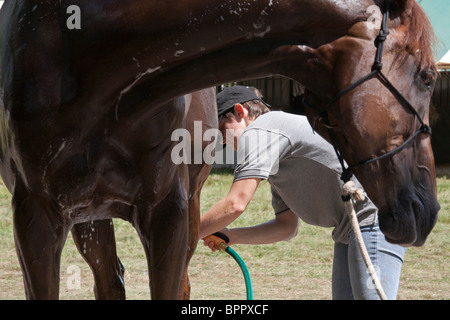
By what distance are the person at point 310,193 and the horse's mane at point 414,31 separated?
3.61ft

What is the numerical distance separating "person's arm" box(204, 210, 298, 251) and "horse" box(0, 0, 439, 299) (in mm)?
1142

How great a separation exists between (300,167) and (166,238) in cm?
97

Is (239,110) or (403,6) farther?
(239,110)

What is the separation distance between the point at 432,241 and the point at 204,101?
14.7 feet

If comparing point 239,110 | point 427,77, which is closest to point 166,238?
point 427,77

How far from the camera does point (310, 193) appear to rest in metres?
3.31

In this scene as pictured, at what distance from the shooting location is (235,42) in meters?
2.13

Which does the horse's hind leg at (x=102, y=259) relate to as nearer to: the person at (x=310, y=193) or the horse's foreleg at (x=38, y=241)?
the person at (x=310, y=193)

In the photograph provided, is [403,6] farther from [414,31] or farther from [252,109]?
[252,109]

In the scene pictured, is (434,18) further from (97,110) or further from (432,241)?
(97,110)

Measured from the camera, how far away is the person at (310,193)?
3.15m

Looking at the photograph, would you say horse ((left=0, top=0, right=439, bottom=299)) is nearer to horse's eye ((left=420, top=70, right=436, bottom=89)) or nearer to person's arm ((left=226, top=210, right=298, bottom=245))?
horse's eye ((left=420, top=70, right=436, bottom=89))

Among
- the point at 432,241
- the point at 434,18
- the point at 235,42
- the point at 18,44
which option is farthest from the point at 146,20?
the point at 434,18

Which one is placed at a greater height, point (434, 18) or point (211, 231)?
point (434, 18)
